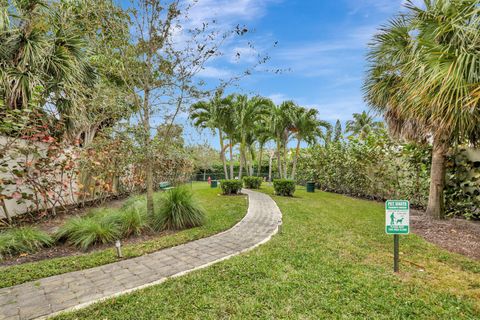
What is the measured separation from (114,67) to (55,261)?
3812 mm

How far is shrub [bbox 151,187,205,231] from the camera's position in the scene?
5.44m

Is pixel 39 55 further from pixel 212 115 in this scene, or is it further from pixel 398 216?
pixel 212 115

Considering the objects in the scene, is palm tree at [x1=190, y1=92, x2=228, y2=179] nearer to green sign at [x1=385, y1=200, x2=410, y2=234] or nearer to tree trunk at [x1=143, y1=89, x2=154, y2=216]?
tree trunk at [x1=143, y1=89, x2=154, y2=216]

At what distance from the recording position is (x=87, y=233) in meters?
4.41

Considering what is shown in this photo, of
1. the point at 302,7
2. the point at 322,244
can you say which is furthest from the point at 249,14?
the point at 322,244

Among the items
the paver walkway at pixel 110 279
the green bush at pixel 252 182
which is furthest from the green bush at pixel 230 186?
the paver walkway at pixel 110 279

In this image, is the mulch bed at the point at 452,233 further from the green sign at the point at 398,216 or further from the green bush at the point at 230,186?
the green bush at the point at 230,186

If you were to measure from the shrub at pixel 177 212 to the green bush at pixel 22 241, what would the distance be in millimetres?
1931

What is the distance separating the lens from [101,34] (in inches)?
201

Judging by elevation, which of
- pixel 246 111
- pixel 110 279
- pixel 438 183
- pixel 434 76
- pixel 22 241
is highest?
pixel 246 111

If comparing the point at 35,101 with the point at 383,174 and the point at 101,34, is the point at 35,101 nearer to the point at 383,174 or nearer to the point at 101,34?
the point at 101,34

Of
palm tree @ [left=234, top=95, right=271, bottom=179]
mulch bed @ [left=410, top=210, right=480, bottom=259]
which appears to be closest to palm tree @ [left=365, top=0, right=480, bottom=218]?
mulch bed @ [left=410, top=210, right=480, bottom=259]

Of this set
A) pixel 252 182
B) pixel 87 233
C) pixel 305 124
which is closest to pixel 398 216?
pixel 87 233

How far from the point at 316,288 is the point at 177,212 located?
3.56 metres
